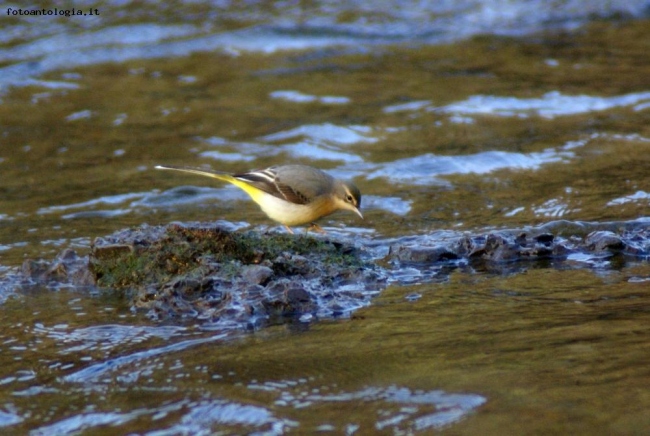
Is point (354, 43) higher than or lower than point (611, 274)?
higher

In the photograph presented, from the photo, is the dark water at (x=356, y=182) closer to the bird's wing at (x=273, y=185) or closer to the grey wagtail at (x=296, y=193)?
the grey wagtail at (x=296, y=193)

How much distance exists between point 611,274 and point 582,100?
254 inches

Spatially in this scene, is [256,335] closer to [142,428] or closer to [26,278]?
[142,428]

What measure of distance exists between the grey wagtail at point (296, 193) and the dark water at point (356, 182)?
1.30ft

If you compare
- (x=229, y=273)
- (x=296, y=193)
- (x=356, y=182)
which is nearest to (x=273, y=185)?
(x=296, y=193)

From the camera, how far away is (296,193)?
7969 mm

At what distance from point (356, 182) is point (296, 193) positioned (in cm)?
236

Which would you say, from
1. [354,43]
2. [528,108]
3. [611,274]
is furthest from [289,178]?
[354,43]

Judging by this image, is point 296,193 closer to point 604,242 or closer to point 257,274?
point 257,274

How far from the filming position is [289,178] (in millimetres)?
8117

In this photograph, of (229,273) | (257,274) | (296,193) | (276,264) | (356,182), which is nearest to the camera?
(257,274)

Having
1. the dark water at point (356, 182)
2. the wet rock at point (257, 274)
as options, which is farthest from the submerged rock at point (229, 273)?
the dark water at point (356, 182)

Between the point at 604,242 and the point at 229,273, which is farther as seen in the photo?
the point at 604,242

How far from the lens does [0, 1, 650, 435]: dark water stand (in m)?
4.55
